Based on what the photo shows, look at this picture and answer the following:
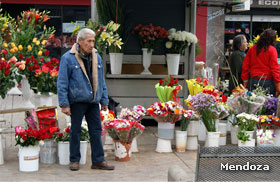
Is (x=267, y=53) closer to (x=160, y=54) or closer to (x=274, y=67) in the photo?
(x=274, y=67)

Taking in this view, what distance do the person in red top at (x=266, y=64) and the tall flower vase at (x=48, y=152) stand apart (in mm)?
3235

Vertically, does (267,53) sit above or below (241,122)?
above

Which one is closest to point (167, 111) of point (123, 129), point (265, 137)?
point (123, 129)

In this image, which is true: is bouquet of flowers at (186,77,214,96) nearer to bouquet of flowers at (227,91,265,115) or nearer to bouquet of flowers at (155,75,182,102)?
bouquet of flowers at (155,75,182,102)

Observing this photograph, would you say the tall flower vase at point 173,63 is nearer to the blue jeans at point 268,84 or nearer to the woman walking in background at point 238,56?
the woman walking in background at point 238,56

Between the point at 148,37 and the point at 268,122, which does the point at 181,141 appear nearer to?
the point at 268,122

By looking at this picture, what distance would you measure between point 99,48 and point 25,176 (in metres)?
2.52

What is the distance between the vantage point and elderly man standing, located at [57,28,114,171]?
4.67m

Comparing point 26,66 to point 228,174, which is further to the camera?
point 26,66

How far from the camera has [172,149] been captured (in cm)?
611

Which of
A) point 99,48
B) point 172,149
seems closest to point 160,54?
point 99,48

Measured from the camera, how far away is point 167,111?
5773 mm

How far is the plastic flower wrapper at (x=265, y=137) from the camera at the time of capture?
19.1ft

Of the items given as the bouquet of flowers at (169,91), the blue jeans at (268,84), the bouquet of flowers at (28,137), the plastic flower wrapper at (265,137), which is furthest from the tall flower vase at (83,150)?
the blue jeans at (268,84)
